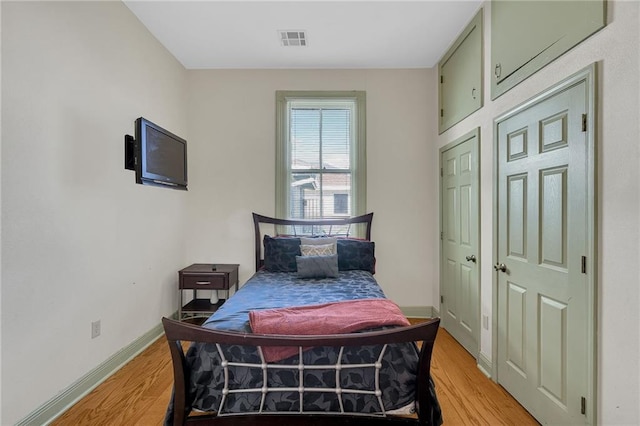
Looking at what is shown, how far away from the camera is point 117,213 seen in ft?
7.90

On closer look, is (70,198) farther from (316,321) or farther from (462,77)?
(462,77)

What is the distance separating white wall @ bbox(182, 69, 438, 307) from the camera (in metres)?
3.58

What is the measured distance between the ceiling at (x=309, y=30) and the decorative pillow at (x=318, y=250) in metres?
2.02

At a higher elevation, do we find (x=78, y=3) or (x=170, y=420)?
(x=78, y=3)

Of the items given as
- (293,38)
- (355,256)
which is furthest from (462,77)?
(355,256)

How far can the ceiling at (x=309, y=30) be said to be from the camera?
2496mm

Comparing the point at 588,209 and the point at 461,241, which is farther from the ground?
the point at 588,209

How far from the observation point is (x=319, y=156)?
143 inches

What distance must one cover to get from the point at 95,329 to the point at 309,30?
9.86 feet

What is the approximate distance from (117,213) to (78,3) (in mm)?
1451

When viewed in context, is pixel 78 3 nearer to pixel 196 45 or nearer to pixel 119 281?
pixel 196 45

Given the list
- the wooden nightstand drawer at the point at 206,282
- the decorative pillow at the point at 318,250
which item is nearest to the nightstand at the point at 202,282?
the wooden nightstand drawer at the point at 206,282

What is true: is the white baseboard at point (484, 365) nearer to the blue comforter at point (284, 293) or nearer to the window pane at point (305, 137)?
the blue comforter at point (284, 293)
